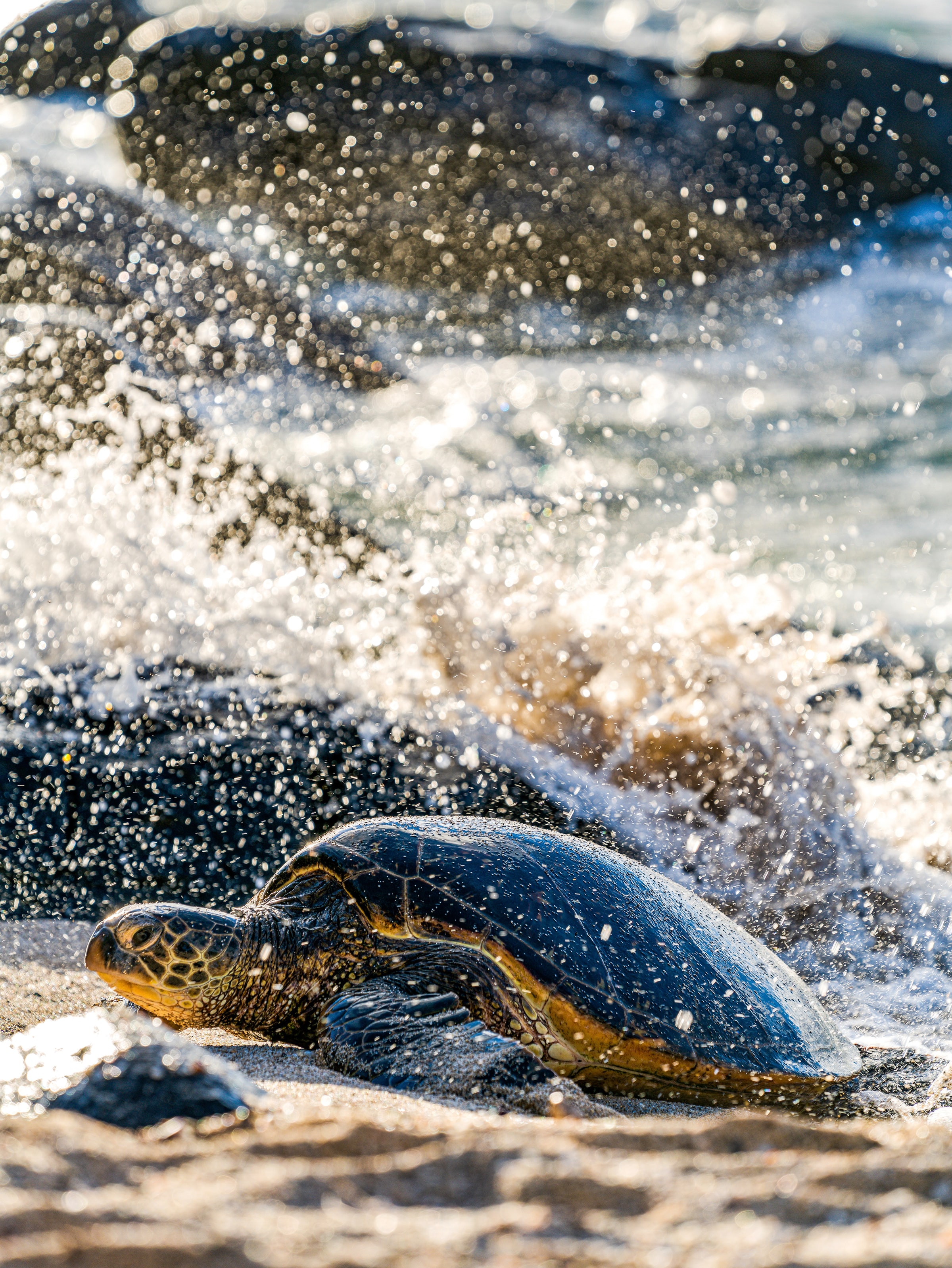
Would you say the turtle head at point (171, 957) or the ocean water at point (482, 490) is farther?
the ocean water at point (482, 490)

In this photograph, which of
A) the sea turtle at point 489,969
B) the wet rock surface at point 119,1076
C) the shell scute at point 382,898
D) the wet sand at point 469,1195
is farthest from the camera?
the shell scute at point 382,898

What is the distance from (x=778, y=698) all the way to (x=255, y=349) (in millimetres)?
6526

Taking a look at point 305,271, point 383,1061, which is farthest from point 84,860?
point 305,271

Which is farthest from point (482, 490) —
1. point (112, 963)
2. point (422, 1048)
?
point (422, 1048)

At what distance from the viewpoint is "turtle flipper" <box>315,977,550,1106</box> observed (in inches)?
68.7

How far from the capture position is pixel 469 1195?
94 centimetres

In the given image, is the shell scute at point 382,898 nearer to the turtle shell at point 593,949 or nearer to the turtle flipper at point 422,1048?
the turtle shell at point 593,949

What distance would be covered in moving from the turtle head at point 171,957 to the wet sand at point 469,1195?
945 millimetres

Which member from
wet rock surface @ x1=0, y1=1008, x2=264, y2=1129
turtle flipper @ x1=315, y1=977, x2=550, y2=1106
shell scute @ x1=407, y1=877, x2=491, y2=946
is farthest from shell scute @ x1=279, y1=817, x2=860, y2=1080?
wet rock surface @ x1=0, y1=1008, x2=264, y2=1129

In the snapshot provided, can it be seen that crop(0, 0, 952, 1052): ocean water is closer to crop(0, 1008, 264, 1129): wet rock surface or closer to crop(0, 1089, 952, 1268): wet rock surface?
crop(0, 1008, 264, 1129): wet rock surface

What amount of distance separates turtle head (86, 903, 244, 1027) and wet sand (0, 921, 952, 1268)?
0.95 meters

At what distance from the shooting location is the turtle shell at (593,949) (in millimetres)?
2105

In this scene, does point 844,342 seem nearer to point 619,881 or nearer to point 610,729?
point 610,729

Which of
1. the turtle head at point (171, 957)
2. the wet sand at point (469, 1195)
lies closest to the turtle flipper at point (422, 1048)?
the turtle head at point (171, 957)
